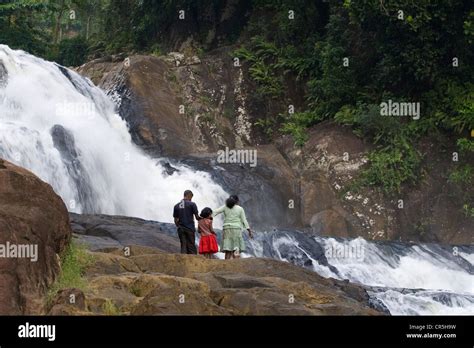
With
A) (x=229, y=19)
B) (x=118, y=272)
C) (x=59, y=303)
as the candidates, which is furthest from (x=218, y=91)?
(x=59, y=303)

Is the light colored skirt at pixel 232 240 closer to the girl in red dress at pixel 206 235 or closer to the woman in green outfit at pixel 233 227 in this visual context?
the woman in green outfit at pixel 233 227

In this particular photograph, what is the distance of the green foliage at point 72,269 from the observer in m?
11.4

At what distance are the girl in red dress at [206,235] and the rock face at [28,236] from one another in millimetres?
3114

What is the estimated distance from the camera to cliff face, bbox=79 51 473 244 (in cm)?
2542

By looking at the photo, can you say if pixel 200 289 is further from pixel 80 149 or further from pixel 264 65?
pixel 264 65

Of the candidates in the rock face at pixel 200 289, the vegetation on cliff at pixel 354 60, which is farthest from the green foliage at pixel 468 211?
the rock face at pixel 200 289

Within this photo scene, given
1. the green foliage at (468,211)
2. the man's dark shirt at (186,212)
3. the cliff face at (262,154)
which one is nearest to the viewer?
the man's dark shirt at (186,212)

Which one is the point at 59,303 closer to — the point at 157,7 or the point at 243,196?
the point at 243,196

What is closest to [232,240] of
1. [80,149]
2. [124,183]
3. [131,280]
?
[131,280]

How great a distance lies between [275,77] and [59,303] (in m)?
21.8

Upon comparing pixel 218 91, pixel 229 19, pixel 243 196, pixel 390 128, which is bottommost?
pixel 243 196

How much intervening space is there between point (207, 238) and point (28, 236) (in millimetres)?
A: 4439
